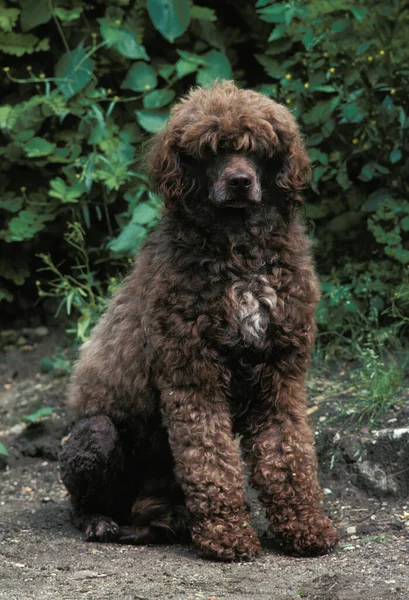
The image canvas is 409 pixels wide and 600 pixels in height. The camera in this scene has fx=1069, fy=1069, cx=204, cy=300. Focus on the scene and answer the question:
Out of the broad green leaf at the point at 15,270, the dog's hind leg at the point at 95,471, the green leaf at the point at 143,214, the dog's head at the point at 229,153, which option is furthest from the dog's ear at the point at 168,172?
the broad green leaf at the point at 15,270

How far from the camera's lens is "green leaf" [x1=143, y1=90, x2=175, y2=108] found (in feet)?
22.6

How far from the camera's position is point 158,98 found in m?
6.91

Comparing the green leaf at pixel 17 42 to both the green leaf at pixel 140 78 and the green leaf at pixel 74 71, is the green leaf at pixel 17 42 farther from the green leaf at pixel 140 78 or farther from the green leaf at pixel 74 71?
the green leaf at pixel 140 78

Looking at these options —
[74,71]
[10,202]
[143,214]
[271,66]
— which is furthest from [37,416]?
[271,66]

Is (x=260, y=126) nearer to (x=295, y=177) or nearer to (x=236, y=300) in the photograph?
(x=295, y=177)

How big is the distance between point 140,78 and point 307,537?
143 inches

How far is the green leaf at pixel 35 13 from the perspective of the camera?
731cm

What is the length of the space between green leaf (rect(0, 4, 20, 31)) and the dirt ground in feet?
10.1

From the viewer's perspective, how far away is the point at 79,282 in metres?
7.47

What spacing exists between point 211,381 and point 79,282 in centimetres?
311

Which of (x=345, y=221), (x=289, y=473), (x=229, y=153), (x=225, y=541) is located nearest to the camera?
(x=229, y=153)

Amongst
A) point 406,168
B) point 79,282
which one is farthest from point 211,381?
point 79,282

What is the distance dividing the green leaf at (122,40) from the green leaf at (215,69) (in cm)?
39

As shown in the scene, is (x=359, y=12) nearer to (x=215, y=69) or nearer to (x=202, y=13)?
(x=215, y=69)
